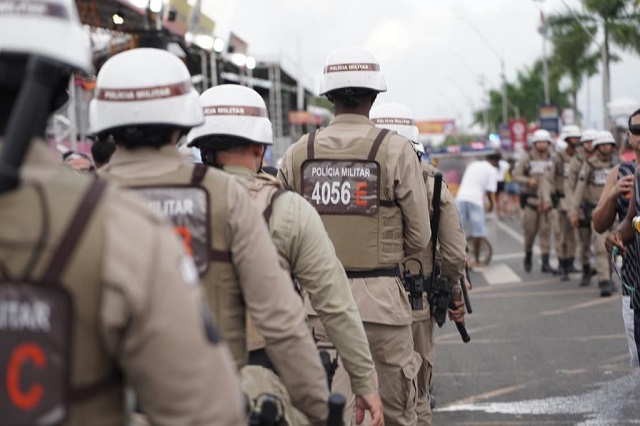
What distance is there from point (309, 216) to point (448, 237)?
3138 millimetres

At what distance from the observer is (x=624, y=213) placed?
7152 mm

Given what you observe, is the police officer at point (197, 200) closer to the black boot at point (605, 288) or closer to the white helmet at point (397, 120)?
the white helmet at point (397, 120)

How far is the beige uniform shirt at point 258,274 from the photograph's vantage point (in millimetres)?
3193

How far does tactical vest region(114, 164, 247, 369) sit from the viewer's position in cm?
324

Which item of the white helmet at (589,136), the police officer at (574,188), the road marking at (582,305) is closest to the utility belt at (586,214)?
the police officer at (574,188)

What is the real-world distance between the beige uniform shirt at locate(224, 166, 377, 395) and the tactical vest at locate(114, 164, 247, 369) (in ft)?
2.19

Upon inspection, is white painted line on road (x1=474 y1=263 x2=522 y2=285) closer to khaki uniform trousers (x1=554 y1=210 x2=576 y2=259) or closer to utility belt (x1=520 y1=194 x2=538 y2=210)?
khaki uniform trousers (x1=554 y1=210 x2=576 y2=259)

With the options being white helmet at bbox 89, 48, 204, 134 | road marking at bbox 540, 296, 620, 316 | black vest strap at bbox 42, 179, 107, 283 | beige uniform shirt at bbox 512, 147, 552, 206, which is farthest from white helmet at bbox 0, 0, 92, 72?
beige uniform shirt at bbox 512, 147, 552, 206

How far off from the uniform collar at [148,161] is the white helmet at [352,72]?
2.90 metres

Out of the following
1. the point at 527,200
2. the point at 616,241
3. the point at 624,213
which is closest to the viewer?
the point at 616,241

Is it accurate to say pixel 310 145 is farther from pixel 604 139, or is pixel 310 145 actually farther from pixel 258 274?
pixel 604 139

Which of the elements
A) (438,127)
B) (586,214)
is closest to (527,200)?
(586,214)

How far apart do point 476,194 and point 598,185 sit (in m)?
4.53

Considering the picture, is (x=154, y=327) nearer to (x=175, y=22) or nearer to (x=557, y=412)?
(x=557, y=412)
